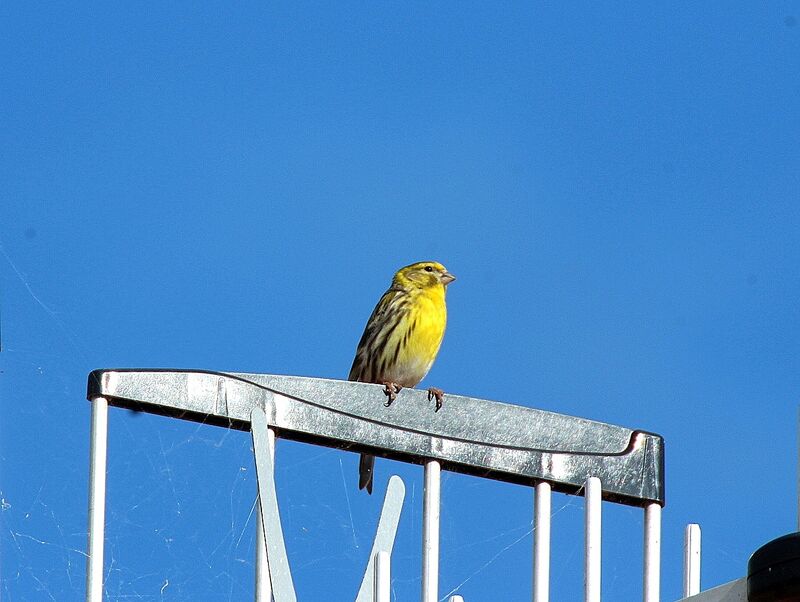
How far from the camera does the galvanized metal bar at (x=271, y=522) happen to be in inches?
264

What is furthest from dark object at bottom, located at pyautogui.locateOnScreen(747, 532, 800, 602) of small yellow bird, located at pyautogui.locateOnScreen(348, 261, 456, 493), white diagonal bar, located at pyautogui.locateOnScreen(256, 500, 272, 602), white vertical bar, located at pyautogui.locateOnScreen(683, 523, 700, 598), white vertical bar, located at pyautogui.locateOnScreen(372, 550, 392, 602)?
small yellow bird, located at pyautogui.locateOnScreen(348, 261, 456, 493)

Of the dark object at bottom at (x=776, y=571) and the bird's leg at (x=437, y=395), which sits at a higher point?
the bird's leg at (x=437, y=395)

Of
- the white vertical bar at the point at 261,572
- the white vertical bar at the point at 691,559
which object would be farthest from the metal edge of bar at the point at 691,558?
the white vertical bar at the point at 261,572

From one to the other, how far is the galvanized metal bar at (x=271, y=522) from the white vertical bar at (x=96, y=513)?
1.96ft

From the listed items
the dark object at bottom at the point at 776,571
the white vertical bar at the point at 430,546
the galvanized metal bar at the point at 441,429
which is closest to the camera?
the dark object at bottom at the point at 776,571

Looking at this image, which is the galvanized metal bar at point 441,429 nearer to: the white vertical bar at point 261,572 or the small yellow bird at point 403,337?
the white vertical bar at point 261,572

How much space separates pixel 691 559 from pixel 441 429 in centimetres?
256

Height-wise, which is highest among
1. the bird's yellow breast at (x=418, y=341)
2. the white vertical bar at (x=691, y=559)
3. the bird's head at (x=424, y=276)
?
the bird's head at (x=424, y=276)

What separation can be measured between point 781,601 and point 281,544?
9.86 ft

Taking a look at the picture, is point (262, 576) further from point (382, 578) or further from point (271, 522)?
point (382, 578)

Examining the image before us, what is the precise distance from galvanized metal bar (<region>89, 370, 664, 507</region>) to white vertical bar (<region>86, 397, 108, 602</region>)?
0.84 metres

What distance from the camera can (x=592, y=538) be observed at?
277 inches

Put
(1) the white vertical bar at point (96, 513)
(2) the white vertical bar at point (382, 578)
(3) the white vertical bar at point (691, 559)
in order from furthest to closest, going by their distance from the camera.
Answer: (1) the white vertical bar at point (96, 513)
(3) the white vertical bar at point (691, 559)
(2) the white vertical bar at point (382, 578)

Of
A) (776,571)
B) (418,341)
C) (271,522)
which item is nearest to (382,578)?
(271,522)
